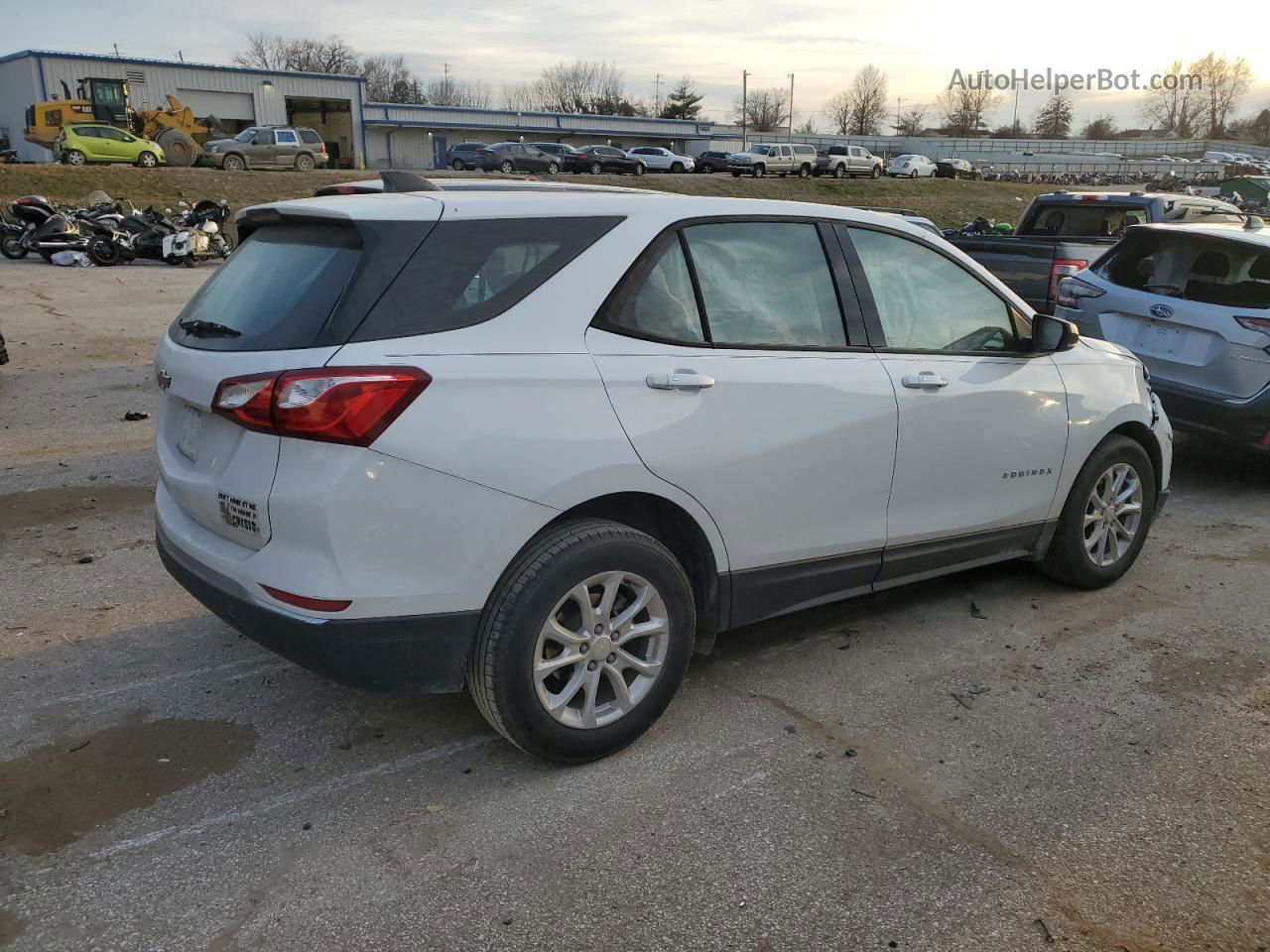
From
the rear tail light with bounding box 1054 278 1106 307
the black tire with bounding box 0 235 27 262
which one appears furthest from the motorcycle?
the rear tail light with bounding box 1054 278 1106 307

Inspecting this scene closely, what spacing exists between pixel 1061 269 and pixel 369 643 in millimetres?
7665

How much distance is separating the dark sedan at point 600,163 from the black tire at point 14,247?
30768mm

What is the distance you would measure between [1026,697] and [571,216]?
2.48 metres

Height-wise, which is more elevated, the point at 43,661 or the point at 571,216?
the point at 571,216

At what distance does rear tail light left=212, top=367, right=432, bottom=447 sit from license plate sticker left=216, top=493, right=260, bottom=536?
0.25 m

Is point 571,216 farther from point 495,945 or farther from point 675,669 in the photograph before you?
point 495,945

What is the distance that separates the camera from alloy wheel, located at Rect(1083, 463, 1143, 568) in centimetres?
485

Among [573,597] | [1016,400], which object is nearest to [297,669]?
[573,597]

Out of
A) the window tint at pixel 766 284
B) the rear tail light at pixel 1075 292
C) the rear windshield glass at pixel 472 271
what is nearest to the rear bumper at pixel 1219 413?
the rear tail light at pixel 1075 292

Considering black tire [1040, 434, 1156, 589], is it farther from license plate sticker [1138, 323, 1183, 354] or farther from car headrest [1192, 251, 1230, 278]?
car headrest [1192, 251, 1230, 278]

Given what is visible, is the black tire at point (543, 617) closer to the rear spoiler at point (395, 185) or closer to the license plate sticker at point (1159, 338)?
the rear spoiler at point (395, 185)

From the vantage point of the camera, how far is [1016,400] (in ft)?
14.2

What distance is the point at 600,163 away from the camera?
1875 inches

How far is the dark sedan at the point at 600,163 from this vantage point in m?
47.6
